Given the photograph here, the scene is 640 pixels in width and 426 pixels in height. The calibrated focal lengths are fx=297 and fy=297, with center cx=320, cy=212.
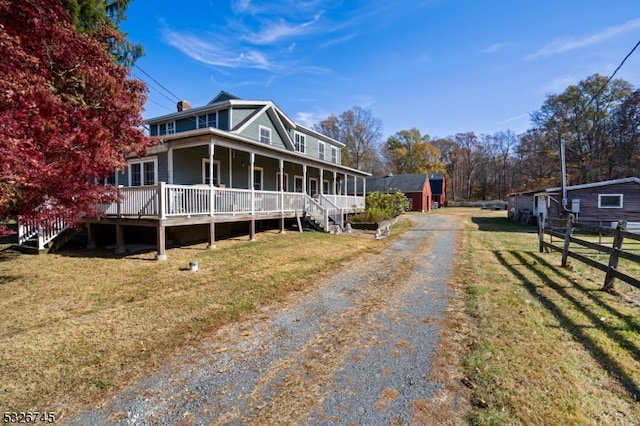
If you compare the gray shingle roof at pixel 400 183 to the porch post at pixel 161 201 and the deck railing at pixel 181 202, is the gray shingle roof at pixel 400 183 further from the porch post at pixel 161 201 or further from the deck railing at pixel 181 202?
the porch post at pixel 161 201

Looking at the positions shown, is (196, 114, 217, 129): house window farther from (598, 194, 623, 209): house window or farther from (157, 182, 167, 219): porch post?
(598, 194, 623, 209): house window

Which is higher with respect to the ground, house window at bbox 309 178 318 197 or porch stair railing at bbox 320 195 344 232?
house window at bbox 309 178 318 197

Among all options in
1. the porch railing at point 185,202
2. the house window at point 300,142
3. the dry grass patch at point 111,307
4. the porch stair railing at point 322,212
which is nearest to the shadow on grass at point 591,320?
the dry grass patch at point 111,307

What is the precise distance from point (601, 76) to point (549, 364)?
4624cm

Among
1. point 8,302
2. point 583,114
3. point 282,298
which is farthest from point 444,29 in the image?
point 583,114

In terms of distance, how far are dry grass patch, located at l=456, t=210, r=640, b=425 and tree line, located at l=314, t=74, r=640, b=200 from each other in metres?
15.4

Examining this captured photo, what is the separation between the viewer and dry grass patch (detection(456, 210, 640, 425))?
253cm

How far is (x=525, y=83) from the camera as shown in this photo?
13.0m


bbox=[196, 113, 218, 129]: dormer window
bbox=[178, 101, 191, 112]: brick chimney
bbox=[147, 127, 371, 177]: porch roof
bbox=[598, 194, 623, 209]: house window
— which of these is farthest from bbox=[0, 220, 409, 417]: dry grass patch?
bbox=[598, 194, 623, 209]: house window

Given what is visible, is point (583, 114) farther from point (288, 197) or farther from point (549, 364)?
point (549, 364)

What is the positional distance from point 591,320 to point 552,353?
1686 millimetres

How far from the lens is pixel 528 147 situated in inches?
1829

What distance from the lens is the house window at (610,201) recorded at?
725 inches

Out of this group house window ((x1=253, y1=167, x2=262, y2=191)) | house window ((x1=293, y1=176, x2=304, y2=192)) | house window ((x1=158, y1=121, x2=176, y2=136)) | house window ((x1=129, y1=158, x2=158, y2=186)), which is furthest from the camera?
house window ((x1=293, y1=176, x2=304, y2=192))
